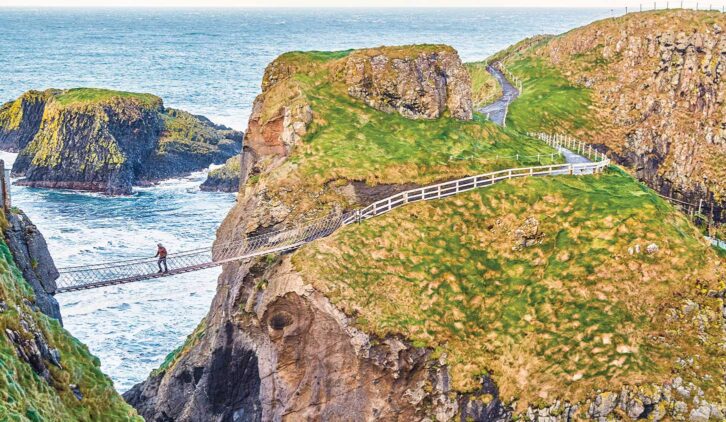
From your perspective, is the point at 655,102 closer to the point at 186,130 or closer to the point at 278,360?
the point at 278,360

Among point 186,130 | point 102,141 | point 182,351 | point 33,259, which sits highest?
point 33,259

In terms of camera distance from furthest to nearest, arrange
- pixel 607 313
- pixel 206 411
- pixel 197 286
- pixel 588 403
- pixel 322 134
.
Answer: pixel 197 286
pixel 322 134
pixel 206 411
pixel 607 313
pixel 588 403

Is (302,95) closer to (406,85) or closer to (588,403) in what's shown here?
(406,85)

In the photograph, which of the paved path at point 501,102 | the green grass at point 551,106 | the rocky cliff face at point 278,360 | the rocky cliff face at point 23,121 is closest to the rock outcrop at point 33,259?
the rocky cliff face at point 278,360

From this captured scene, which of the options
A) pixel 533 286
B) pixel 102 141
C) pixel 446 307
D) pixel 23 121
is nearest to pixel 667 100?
pixel 533 286

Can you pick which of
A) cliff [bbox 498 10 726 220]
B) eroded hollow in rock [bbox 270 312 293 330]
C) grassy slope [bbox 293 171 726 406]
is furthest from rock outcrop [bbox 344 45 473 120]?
eroded hollow in rock [bbox 270 312 293 330]

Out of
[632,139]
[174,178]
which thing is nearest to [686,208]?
[632,139]
